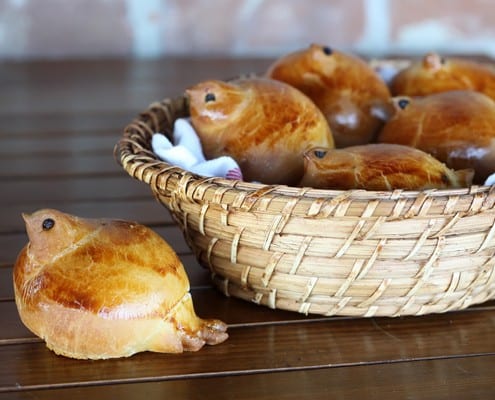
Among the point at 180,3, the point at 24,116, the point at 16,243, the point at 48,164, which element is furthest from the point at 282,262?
the point at 180,3

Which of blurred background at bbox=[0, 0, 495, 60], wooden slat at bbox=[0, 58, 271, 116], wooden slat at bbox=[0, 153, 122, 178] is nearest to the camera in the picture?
wooden slat at bbox=[0, 153, 122, 178]

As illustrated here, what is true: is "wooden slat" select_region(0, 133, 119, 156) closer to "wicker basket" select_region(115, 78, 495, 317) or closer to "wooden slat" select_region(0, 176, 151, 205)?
"wooden slat" select_region(0, 176, 151, 205)

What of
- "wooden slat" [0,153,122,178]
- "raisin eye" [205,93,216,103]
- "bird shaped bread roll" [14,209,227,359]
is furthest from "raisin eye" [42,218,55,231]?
"wooden slat" [0,153,122,178]

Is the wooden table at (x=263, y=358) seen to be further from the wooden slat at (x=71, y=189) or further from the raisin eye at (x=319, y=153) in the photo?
the raisin eye at (x=319, y=153)

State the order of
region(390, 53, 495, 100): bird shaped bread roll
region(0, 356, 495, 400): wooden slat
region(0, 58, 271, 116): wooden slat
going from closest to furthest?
region(0, 356, 495, 400): wooden slat < region(390, 53, 495, 100): bird shaped bread roll < region(0, 58, 271, 116): wooden slat

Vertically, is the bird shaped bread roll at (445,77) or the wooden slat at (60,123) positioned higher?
the bird shaped bread roll at (445,77)

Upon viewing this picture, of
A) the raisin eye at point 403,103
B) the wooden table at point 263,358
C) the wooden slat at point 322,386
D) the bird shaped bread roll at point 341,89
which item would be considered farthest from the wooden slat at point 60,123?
the wooden slat at point 322,386

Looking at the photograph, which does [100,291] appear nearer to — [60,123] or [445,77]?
[445,77]
